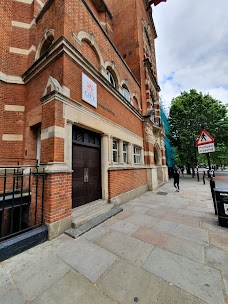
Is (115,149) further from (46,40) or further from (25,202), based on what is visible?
(46,40)

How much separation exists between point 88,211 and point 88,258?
2159 millimetres

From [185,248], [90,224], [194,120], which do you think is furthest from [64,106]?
[194,120]

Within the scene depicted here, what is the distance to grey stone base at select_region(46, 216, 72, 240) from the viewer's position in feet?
12.5

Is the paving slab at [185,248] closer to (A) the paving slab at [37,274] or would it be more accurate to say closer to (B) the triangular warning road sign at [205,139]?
(A) the paving slab at [37,274]

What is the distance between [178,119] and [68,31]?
1885 centimetres

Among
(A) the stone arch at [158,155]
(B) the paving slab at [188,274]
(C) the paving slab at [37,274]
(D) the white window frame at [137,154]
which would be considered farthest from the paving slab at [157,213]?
(A) the stone arch at [158,155]

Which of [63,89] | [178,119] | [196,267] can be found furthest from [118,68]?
[178,119]

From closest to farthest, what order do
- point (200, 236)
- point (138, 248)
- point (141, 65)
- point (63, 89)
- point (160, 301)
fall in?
point (160, 301)
point (138, 248)
point (200, 236)
point (63, 89)
point (141, 65)

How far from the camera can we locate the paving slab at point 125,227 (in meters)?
4.15

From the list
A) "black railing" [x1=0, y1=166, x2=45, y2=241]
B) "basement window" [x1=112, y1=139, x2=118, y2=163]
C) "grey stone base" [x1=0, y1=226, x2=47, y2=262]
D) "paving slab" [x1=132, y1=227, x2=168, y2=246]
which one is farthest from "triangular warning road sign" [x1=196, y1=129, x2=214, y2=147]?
"grey stone base" [x1=0, y1=226, x2=47, y2=262]

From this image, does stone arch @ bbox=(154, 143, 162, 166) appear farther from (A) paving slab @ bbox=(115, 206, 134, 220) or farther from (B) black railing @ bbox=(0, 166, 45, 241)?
(B) black railing @ bbox=(0, 166, 45, 241)

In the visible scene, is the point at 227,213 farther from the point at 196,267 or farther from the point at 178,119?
the point at 178,119

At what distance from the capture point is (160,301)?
79.7 inches

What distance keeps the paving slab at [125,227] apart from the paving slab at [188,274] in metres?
1.12
